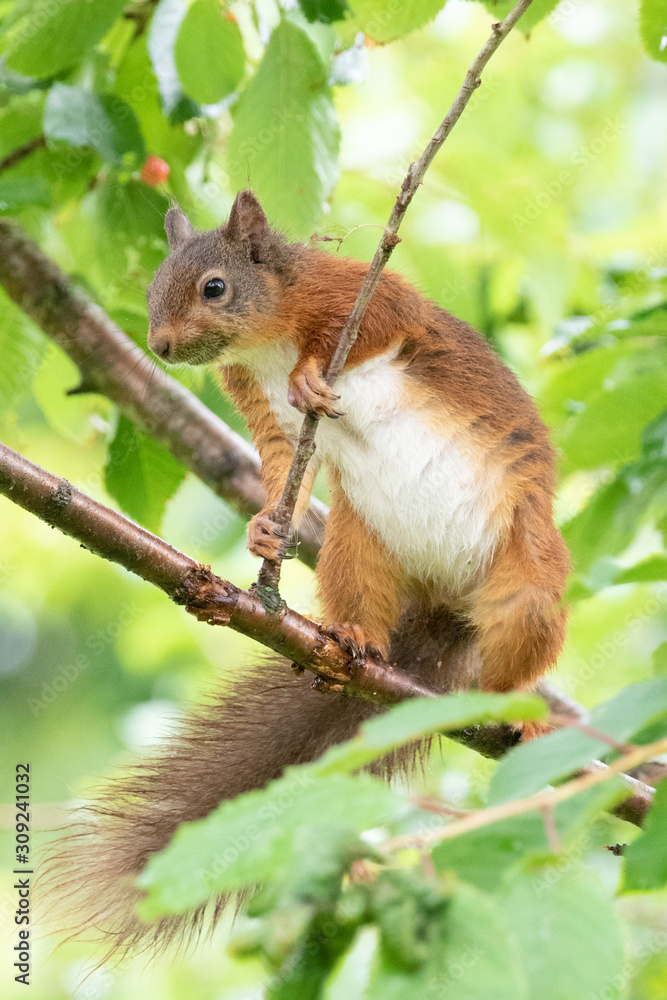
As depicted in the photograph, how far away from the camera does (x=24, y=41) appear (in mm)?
2145

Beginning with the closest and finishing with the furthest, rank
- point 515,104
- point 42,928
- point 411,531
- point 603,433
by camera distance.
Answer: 1. point 42,928
2. point 603,433
3. point 411,531
4. point 515,104

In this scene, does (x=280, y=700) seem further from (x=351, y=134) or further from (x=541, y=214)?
(x=351, y=134)

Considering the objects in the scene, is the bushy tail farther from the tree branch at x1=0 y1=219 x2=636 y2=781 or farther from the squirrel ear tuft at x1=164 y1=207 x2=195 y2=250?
the squirrel ear tuft at x1=164 y1=207 x2=195 y2=250

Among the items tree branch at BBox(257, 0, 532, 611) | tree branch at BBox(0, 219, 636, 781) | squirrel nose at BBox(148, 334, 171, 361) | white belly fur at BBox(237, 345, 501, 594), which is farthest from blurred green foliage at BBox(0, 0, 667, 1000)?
tree branch at BBox(257, 0, 532, 611)

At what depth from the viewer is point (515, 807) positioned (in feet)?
2.48

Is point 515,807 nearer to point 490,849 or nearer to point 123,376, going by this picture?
point 490,849

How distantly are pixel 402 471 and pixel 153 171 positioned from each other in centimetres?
114

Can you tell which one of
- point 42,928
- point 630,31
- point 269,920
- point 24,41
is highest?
point 630,31

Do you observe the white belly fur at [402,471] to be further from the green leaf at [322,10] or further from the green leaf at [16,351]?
the green leaf at [322,10]

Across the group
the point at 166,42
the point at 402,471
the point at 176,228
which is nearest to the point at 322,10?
the point at 166,42

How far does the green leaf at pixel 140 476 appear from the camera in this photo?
2.48 m

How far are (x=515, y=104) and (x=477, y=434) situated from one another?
1562 millimetres

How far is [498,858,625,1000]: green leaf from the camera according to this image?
2.25ft

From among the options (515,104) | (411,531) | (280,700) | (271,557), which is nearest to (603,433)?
(411,531)
